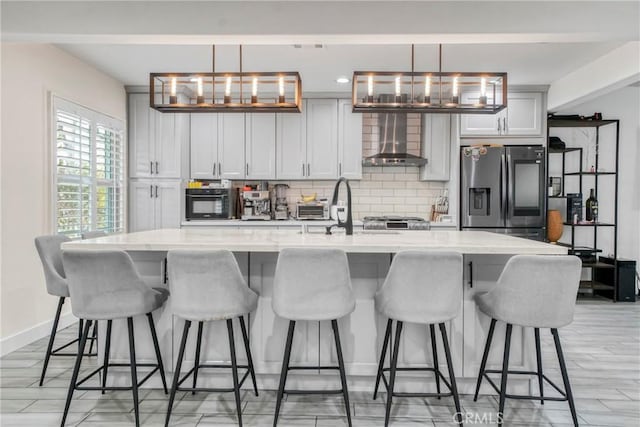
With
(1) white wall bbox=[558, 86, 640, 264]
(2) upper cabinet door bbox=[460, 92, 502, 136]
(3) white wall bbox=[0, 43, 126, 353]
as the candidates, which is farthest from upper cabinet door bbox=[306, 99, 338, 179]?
(1) white wall bbox=[558, 86, 640, 264]

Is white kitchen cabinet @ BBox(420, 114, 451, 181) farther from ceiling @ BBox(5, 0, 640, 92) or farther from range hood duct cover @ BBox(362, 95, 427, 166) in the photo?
ceiling @ BBox(5, 0, 640, 92)

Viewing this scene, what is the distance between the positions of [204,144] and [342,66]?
197cm

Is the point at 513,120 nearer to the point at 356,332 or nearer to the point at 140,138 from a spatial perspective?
the point at 356,332

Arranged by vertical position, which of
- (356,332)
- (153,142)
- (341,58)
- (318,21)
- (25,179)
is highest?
(341,58)

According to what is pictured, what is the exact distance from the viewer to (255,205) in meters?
5.24

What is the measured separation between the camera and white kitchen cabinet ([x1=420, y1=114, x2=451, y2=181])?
5.15 m

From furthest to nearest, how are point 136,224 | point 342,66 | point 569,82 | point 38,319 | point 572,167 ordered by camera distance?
point 572,167, point 136,224, point 569,82, point 342,66, point 38,319

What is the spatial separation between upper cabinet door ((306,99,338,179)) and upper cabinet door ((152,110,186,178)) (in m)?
1.55

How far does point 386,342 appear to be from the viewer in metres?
2.45

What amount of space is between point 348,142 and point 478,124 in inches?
61.2

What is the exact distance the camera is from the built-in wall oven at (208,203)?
5121 millimetres

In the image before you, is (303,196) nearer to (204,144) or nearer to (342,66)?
(204,144)

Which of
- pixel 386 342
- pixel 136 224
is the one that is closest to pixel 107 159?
pixel 136 224

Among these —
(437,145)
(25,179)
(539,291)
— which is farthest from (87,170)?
(539,291)
